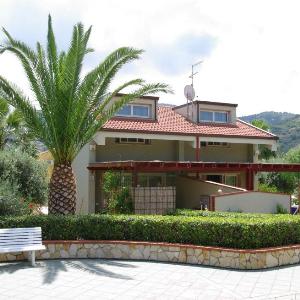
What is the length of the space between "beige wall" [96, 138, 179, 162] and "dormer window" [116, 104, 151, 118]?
1701 millimetres

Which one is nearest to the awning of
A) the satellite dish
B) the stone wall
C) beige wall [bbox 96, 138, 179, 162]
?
beige wall [bbox 96, 138, 179, 162]

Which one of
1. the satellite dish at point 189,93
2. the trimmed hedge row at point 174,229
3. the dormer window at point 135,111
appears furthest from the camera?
the satellite dish at point 189,93

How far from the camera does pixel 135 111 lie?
25.7m

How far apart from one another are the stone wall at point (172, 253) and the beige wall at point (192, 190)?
967cm

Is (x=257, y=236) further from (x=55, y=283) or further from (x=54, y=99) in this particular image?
(x=54, y=99)

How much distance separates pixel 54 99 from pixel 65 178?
245 centimetres

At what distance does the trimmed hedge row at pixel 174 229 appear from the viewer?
1151cm

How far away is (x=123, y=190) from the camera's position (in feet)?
62.0

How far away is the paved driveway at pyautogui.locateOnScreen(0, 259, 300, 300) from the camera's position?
8.71m

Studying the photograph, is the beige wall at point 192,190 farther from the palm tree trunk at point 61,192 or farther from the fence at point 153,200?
the palm tree trunk at point 61,192

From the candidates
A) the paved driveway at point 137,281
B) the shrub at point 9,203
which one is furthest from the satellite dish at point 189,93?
the paved driveway at point 137,281

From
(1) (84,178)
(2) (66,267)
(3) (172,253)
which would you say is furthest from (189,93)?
(2) (66,267)

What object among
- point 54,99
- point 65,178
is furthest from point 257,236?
point 54,99

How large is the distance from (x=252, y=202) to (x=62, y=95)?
10.5m
